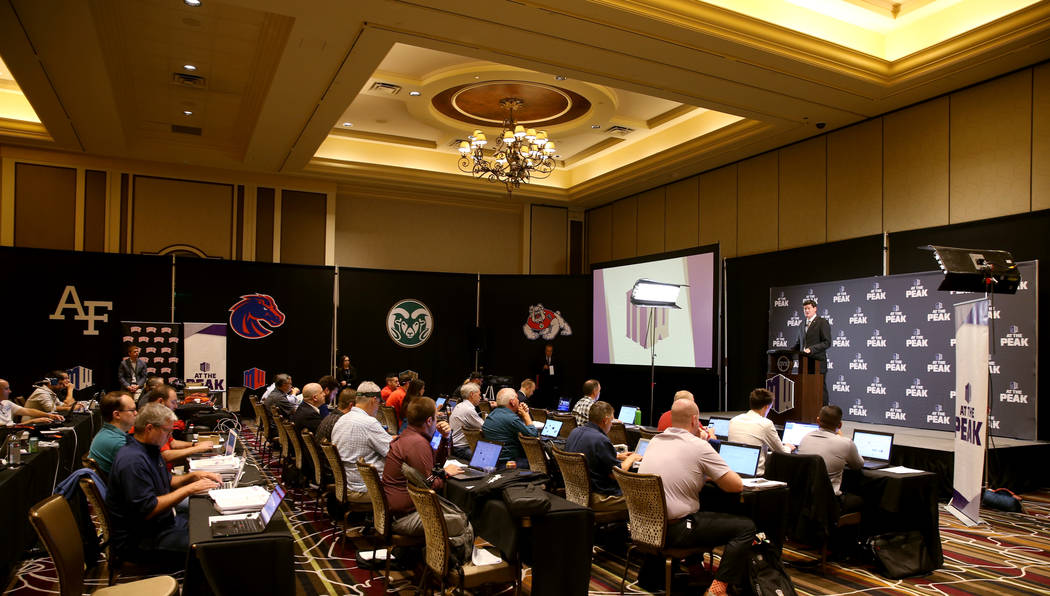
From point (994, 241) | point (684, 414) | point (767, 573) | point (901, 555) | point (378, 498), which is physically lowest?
point (901, 555)

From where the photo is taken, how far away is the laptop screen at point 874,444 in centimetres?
541

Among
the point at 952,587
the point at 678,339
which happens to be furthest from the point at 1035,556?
the point at 678,339

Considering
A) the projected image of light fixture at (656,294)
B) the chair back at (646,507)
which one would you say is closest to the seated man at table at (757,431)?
the chair back at (646,507)

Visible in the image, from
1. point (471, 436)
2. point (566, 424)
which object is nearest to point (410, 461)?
point (471, 436)

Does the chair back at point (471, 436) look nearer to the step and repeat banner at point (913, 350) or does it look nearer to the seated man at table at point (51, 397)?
the seated man at table at point (51, 397)

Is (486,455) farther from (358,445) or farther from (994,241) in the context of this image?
(994,241)

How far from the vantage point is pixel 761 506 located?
4672 millimetres

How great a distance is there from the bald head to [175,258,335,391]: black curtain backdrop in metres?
10.4

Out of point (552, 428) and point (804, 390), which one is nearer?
point (552, 428)

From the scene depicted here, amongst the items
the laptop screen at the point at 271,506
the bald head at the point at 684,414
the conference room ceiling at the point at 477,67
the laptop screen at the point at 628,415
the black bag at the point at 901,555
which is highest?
the conference room ceiling at the point at 477,67

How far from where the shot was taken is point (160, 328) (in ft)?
40.2

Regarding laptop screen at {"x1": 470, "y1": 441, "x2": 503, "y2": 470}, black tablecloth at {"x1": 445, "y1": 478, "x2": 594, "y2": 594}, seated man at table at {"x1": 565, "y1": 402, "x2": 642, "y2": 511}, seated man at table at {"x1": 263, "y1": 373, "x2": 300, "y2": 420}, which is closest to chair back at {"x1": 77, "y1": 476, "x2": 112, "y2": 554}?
black tablecloth at {"x1": 445, "y1": 478, "x2": 594, "y2": 594}

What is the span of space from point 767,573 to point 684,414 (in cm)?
101

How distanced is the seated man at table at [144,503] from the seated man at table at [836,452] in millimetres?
3953
